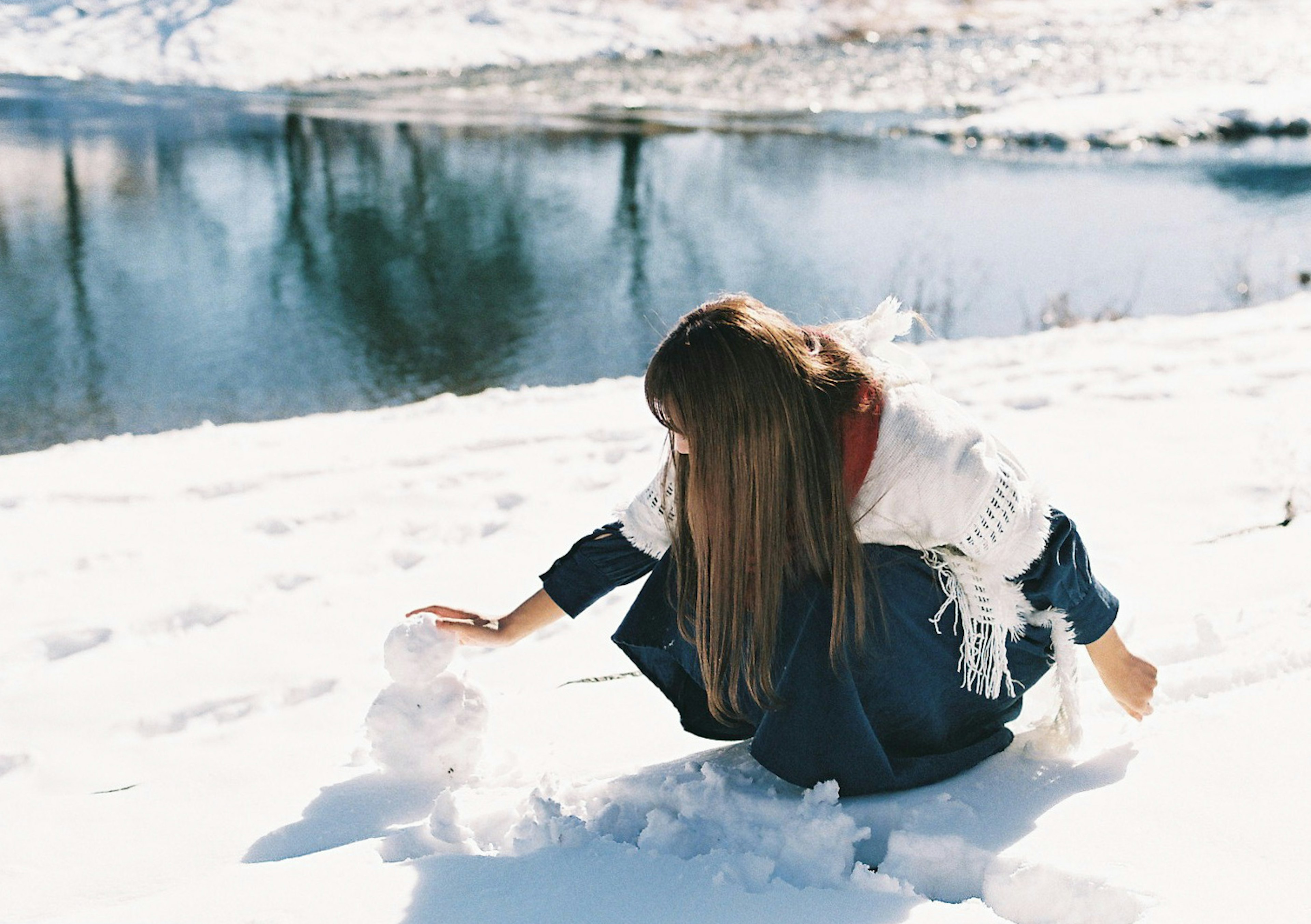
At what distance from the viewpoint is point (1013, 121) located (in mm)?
12734

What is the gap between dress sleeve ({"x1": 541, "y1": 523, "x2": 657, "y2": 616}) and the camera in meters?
2.00

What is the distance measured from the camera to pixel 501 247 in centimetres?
909

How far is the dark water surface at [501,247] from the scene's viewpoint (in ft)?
22.7

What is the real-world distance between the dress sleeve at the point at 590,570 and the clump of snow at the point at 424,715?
0.20 metres

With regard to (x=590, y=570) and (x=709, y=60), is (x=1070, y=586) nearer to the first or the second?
(x=590, y=570)

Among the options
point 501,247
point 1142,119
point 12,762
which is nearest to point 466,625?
point 12,762

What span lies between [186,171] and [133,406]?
514 centimetres

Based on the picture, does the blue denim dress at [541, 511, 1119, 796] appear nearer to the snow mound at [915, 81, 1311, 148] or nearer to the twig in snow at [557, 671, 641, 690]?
the twig in snow at [557, 671, 641, 690]

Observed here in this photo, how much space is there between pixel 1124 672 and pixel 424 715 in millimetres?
1133

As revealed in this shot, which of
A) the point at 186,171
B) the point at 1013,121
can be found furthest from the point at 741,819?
the point at 1013,121

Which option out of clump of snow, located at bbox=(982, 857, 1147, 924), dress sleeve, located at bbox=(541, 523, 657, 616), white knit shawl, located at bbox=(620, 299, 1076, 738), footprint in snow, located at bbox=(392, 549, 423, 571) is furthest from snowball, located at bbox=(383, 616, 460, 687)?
footprint in snow, located at bbox=(392, 549, 423, 571)

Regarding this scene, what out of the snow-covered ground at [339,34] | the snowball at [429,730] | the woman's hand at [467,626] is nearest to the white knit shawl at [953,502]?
the woman's hand at [467,626]

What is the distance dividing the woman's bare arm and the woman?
142 millimetres

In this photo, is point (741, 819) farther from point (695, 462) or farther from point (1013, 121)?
point (1013, 121)
